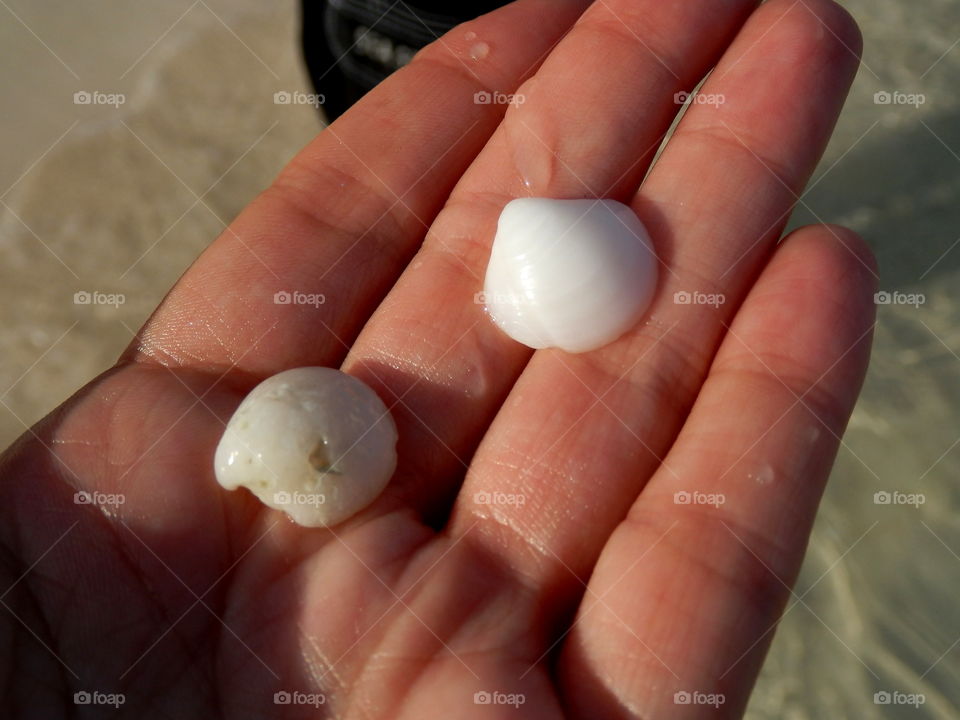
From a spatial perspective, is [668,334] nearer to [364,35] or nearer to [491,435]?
[491,435]

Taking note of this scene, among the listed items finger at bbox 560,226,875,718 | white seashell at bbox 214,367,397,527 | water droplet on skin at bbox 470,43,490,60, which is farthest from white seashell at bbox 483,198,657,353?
water droplet on skin at bbox 470,43,490,60

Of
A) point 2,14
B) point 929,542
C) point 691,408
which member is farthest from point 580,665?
point 2,14

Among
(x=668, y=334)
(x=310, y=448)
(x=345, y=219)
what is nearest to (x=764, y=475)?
(x=668, y=334)

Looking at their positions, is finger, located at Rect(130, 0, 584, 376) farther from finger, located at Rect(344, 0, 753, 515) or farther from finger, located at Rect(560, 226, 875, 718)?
finger, located at Rect(560, 226, 875, 718)

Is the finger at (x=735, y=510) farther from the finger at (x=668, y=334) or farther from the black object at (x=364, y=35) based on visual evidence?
the black object at (x=364, y=35)

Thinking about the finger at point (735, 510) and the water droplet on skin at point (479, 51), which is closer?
the finger at point (735, 510)

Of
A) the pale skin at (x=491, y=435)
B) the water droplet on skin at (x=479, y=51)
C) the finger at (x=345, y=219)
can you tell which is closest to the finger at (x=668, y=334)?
the pale skin at (x=491, y=435)

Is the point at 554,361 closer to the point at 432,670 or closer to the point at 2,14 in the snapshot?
the point at 432,670
